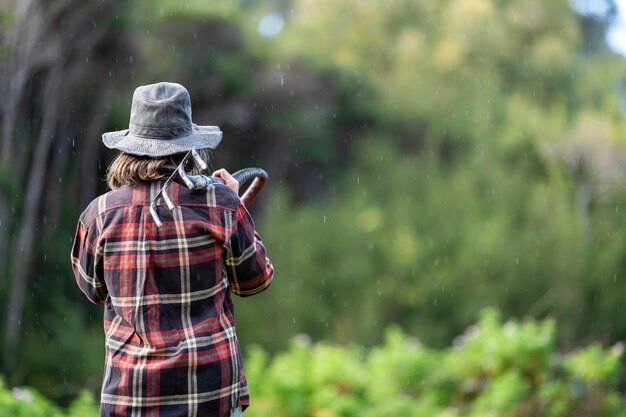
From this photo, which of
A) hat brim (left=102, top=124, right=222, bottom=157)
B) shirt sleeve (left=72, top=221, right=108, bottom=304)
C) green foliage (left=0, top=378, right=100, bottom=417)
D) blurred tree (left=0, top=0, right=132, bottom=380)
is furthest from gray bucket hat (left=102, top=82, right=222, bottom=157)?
blurred tree (left=0, top=0, right=132, bottom=380)

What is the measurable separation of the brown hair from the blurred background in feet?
16.0

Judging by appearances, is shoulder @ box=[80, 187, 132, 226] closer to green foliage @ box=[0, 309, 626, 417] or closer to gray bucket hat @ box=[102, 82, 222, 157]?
gray bucket hat @ box=[102, 82, 222, 157]

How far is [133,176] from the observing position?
198 cm

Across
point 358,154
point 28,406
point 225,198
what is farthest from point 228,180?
point 358,154

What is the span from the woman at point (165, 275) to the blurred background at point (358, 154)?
4848 mm

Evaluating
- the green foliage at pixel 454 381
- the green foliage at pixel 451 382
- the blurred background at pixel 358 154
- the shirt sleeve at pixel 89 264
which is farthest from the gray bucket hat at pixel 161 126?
the blurred background at pixel 358 154

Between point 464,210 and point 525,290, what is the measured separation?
152 cm

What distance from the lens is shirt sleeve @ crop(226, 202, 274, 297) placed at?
6.46 ft

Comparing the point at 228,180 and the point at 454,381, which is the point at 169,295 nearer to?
the point at 228,180

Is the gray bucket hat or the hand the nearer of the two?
the gray bucket hat

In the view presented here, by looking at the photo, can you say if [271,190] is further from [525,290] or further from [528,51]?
[528,51]

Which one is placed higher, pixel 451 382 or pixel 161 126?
pixel 451 382

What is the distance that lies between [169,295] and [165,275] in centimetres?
4

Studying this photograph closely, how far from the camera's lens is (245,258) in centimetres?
199
